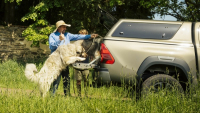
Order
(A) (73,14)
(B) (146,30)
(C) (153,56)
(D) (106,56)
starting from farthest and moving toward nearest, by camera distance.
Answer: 1. (A) (73,14)
2. (B) (146,30)
3. (D) (106,56)
4. (C) (153,56)

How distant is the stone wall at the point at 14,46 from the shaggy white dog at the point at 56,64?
10.1 metres

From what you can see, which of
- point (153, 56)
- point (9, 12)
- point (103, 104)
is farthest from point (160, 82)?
point (9, 12)

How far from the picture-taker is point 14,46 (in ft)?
50.4

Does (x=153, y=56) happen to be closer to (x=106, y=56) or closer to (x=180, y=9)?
(x=106, y=56)

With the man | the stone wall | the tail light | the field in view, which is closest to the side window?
the tail light

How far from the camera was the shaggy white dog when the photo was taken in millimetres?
5302

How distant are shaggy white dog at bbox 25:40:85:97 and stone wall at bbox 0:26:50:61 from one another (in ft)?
33.2

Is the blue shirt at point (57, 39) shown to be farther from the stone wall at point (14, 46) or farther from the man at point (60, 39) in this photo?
the stone wall at point (14, 46)

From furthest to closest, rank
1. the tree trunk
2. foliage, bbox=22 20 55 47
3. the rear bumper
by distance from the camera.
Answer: the tree trunk → foliage, bbox=22 20 55 47 → the rear bumper

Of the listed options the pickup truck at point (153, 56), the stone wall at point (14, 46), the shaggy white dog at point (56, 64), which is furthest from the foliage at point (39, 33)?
the pickup truck at point (153, 56)

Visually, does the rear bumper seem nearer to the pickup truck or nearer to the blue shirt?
the pickup truck

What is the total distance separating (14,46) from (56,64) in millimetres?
10657

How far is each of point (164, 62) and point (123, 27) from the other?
1.20 meters

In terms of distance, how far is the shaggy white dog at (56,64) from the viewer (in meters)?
5.30
